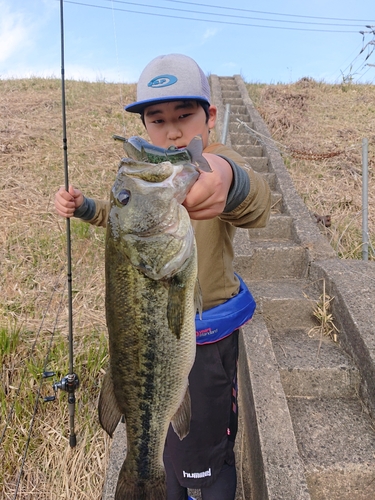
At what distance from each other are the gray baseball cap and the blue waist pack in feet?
3.67

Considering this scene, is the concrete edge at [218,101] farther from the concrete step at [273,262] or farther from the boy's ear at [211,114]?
the boy's ear at [211,114]

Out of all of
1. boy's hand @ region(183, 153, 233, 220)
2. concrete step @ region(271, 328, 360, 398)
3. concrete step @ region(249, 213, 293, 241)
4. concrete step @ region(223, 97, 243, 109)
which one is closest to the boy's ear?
boy's hand @ region(183, 153, 233, 220)

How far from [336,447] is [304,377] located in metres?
0.65

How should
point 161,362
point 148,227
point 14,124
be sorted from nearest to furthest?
point 148,227 < point 161,362 < point 14,124

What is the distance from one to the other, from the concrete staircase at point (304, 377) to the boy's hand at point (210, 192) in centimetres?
187

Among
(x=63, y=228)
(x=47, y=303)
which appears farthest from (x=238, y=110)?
(x=47, y=303)

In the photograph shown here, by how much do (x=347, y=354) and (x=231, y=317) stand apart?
1.86m

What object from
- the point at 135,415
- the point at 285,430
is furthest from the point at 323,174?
the point at 135,415

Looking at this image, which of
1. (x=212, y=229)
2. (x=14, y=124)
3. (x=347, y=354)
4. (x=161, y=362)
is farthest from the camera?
(x=14, y=124)

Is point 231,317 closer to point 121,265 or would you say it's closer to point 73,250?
point 121,265

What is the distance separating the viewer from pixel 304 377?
3.15 metres

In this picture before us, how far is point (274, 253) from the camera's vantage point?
181 inches

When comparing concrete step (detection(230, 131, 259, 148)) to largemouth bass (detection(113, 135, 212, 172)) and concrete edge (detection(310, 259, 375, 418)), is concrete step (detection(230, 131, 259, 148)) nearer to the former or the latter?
concrete edge (detection(310, 259, 375, 418))

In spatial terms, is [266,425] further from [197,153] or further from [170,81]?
[170,81]
